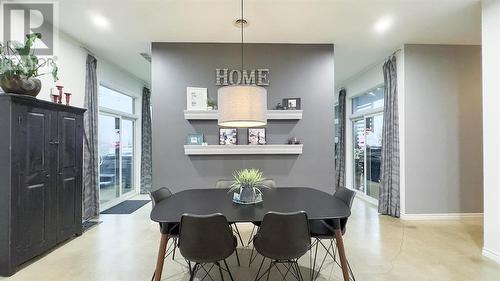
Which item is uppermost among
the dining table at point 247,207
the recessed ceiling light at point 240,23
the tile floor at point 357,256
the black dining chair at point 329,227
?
the recessed ceiling light at point 240,23

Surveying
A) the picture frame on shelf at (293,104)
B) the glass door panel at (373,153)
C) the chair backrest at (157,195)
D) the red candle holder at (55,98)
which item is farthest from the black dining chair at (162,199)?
the glass door panel at (373,153)

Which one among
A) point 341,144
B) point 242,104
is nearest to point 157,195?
point 242,104

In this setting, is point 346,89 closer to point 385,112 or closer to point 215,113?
point 385,112

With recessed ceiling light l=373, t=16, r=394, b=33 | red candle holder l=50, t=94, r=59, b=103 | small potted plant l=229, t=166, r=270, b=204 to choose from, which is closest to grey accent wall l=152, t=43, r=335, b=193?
recessed ceiling light l=373, t=16, r=394, b=33

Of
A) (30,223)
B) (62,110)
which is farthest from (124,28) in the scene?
(30,223)

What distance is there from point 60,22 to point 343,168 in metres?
6.50

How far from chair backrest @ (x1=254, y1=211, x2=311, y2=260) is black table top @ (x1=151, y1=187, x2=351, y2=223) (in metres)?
0.09

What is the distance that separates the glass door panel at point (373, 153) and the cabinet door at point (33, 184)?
5.54m

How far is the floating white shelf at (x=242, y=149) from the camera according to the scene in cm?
393

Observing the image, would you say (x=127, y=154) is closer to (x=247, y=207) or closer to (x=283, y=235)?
(x=247, y=207)

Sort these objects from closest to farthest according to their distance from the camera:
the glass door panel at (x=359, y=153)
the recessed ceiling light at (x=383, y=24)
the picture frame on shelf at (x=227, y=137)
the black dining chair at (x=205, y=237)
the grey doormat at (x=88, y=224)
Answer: the black dining chair at (x=205, y=237), the recessed ceiling light at (x=383, y=24), the grey doormat at (x=88, y=224), the picture frame on shelf at (x=227, y=137), the glass door panel at (x=359, y=153)

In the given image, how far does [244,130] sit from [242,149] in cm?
33

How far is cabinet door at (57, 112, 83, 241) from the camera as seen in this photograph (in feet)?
10.4

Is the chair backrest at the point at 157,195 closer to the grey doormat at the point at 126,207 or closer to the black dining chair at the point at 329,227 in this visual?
the black dining chair at the point at 329,227
